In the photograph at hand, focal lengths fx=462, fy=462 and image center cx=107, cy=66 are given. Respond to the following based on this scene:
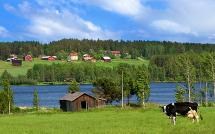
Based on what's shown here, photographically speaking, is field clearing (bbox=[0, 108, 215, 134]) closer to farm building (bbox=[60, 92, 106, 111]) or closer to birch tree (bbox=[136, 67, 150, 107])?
farm building (bbox=[60, 92, 106, 111])

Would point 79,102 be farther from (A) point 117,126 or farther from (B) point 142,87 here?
(A) point 117,126

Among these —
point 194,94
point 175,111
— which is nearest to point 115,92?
point 194,94

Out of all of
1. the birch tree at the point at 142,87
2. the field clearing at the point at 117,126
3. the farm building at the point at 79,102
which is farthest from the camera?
the birch tree at the point at 142,87

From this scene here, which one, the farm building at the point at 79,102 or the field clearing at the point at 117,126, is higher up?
the field clearing at the point at 117,126

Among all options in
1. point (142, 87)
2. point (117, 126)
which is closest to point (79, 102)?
point (142, 87)

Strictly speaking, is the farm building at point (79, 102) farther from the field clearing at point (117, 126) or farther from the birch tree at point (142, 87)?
the field clearing at point (117, 126)

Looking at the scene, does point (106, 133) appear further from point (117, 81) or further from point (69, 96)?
point (117, 81)

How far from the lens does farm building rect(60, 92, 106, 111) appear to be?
270ft

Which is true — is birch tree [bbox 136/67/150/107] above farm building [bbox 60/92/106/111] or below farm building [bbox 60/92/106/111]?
above

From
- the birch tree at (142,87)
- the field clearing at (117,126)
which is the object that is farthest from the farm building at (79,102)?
Result: the field clearing at (117,126)

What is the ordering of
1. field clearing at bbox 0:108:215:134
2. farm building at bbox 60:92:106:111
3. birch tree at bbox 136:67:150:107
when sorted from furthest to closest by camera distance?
1. birch tree at bbox 136:67:150:107
2. farm building at bbox 60:92:106:111
3. field clearing at bbox 0:108:215:134

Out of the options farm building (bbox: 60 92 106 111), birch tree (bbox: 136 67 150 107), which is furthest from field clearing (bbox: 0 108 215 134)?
birch tree (bbox: 136 67 150 107)

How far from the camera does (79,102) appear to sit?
83.1 meters

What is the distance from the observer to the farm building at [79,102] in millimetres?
82250
